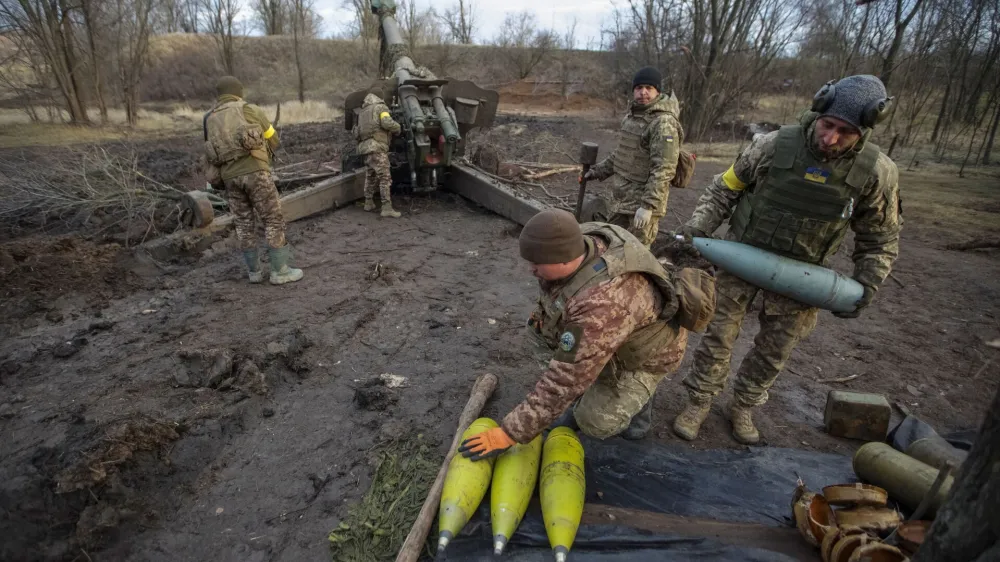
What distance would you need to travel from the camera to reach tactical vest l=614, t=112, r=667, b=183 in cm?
418

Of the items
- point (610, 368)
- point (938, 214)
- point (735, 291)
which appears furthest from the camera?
point (938, 214)

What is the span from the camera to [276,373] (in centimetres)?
357

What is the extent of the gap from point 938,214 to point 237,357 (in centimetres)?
926

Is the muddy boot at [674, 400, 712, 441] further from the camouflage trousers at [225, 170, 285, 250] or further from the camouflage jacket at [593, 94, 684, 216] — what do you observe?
the camouflage trousers at [225, 170, 285, 250]

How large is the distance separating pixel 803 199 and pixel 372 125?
5565 mm

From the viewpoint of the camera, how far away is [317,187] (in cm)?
696

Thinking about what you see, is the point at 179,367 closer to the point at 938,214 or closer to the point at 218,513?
the point at 218,513

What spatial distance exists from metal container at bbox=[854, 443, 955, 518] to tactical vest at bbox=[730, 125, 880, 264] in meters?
0.97

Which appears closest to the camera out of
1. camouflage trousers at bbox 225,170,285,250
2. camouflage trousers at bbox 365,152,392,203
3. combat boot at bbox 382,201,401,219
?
camouflage trousers at bbox 225,170,285,250

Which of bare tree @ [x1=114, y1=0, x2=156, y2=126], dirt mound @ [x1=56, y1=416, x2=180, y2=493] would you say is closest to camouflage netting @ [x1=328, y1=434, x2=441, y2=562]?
dirt mound @ [x1=56, y1=416, x2=180, y2=493]

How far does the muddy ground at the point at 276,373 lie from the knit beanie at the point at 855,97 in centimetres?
111

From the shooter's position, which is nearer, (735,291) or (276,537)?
(276,537)

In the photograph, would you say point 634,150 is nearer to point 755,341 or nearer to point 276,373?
point 755,341

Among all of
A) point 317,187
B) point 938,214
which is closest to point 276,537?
point 317,187
